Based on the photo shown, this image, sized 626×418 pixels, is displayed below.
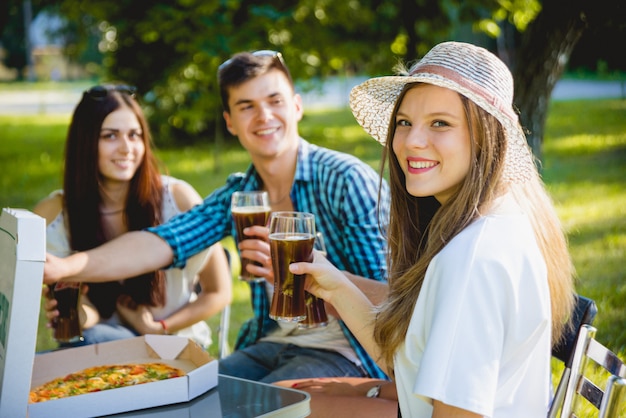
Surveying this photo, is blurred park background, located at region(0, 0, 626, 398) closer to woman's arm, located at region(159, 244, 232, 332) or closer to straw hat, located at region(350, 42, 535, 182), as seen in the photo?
woman's arm, located at region(159, 244, 232, 332)

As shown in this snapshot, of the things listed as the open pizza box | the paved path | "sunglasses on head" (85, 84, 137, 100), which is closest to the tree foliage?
"sunglasses on head" (85, 84, 137, 100)

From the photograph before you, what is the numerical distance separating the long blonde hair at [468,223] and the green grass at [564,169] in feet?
9.86

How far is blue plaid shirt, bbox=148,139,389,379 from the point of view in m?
3.57

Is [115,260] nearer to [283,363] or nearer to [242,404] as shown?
[283,363]

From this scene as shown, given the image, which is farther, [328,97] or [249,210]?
[328,97]

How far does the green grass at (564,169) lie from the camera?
6723 mm

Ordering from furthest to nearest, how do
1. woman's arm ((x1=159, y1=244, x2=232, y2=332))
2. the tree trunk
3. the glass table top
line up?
the tree trunk
woman's arm ((x1=159, y1=244, x2=232, y2=332))
the glass table top

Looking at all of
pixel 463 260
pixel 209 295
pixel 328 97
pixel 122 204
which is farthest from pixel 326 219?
pixel 328 97

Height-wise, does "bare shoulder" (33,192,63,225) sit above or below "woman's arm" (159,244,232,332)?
above

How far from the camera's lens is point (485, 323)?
2.04 m

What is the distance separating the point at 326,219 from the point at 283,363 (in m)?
0.70

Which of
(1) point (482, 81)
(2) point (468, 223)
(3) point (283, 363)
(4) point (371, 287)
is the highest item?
(1) point (482, 81)

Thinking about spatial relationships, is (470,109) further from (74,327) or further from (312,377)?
(74,327)

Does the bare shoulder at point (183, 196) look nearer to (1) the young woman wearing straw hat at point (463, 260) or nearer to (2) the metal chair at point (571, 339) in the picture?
(1) the young woman wearing straw hat at point (463, 260)
